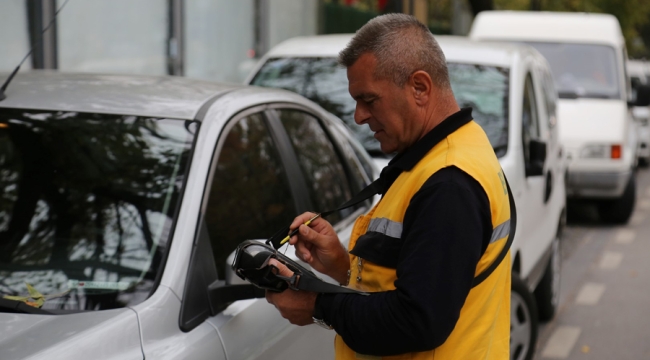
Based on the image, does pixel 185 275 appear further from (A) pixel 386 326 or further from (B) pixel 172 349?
(A) pixel 386 326

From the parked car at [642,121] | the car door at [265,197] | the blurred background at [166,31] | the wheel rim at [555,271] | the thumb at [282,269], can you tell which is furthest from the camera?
the parked car at [642,121]

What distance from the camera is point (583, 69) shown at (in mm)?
11125

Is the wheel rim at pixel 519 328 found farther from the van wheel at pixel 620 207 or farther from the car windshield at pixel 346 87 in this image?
the van wheel at pixel 620 207

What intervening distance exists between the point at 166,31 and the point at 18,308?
9.26 m

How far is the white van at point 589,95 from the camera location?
1031cm

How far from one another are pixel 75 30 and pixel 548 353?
5.95m

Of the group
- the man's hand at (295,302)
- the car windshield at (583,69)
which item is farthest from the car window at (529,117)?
the car windshield at (583,69)

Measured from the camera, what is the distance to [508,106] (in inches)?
237

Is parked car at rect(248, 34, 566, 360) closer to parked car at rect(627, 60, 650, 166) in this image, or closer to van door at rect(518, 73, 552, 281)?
van door at rect(518, 73, 552, 281)

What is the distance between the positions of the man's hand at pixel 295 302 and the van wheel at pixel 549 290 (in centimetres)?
467

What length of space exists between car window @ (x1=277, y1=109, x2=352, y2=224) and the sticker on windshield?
3.83ft

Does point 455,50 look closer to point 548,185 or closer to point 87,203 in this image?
point 548,185

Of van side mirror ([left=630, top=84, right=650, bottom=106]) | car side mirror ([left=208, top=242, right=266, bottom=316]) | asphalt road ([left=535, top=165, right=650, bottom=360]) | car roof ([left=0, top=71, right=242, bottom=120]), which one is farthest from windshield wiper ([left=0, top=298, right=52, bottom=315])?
van side mirror ([left=630, top=84, right=650, bottom=106])

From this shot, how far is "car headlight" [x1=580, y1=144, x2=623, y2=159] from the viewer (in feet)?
33.7
